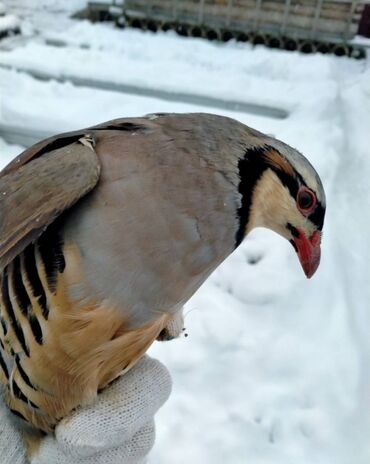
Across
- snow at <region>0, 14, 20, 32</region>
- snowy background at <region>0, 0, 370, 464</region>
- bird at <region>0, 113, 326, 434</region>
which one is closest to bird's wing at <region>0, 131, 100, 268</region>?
bird at <region>0, 113, 326, 434</region>

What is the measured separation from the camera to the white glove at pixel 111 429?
150 cm

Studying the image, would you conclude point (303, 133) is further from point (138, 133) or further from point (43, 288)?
point (43, 288)

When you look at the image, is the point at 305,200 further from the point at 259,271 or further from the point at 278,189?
the point at 259,271

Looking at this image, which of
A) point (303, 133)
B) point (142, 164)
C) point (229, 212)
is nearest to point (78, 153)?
point (142, 164)

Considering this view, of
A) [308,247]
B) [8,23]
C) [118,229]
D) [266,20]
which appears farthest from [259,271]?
[266,20]

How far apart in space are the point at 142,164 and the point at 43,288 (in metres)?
0.36

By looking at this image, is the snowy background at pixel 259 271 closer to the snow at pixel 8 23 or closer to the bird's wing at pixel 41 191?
the snow at pixel 8 23

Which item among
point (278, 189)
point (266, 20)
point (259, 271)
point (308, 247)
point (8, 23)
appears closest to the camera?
point (278, 189)

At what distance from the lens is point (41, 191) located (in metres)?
1.24

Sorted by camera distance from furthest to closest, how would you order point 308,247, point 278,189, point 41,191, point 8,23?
point 8,23 → point 308,247 → point 278,189 → point 41,191

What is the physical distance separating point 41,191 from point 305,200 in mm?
630

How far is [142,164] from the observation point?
129cm

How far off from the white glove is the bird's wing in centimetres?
53

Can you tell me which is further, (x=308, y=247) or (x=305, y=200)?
(x=308, y=247)
